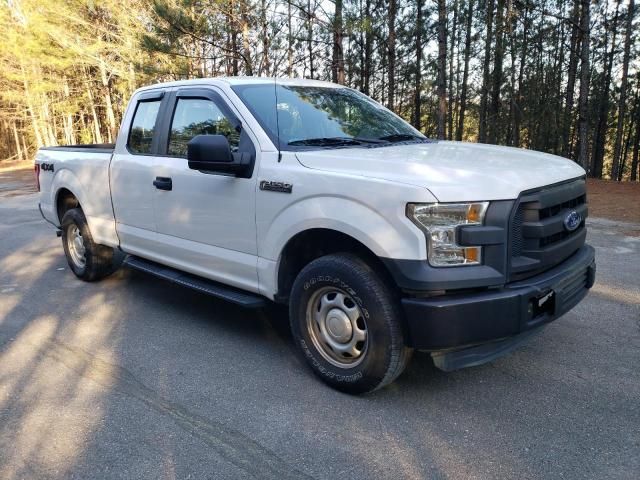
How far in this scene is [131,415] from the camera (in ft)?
10.3

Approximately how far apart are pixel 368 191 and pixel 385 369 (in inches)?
40.6

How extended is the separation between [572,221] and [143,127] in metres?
3.71

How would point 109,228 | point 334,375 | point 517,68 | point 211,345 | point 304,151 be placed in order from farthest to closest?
point 517,68, point 109,228, point 211,345, point 304,151, point 334,375

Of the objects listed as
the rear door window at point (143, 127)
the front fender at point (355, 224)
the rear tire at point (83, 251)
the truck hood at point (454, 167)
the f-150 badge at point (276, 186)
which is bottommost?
the rear tire at point (83, 251)

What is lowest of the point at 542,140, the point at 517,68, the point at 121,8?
the point at 542,140

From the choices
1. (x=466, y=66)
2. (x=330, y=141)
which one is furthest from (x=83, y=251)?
(x=466, y=66)

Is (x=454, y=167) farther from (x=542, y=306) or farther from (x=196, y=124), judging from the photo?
(x=196, y=124)

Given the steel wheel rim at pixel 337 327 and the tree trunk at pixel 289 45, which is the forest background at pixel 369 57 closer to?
the tree trunk at pixel 289 45

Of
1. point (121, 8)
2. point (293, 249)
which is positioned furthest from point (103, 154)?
point (121, 8)

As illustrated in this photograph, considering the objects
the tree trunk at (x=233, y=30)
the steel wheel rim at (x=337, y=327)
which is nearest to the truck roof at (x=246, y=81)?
the steel wheel rim at (x=337, y=327)

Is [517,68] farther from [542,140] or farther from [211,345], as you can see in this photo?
[211,345]

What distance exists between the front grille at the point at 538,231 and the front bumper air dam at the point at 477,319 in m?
0.12

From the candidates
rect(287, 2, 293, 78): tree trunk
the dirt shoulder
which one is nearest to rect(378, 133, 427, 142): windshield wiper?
the dirt shoulder

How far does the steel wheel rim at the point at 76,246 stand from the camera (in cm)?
600
